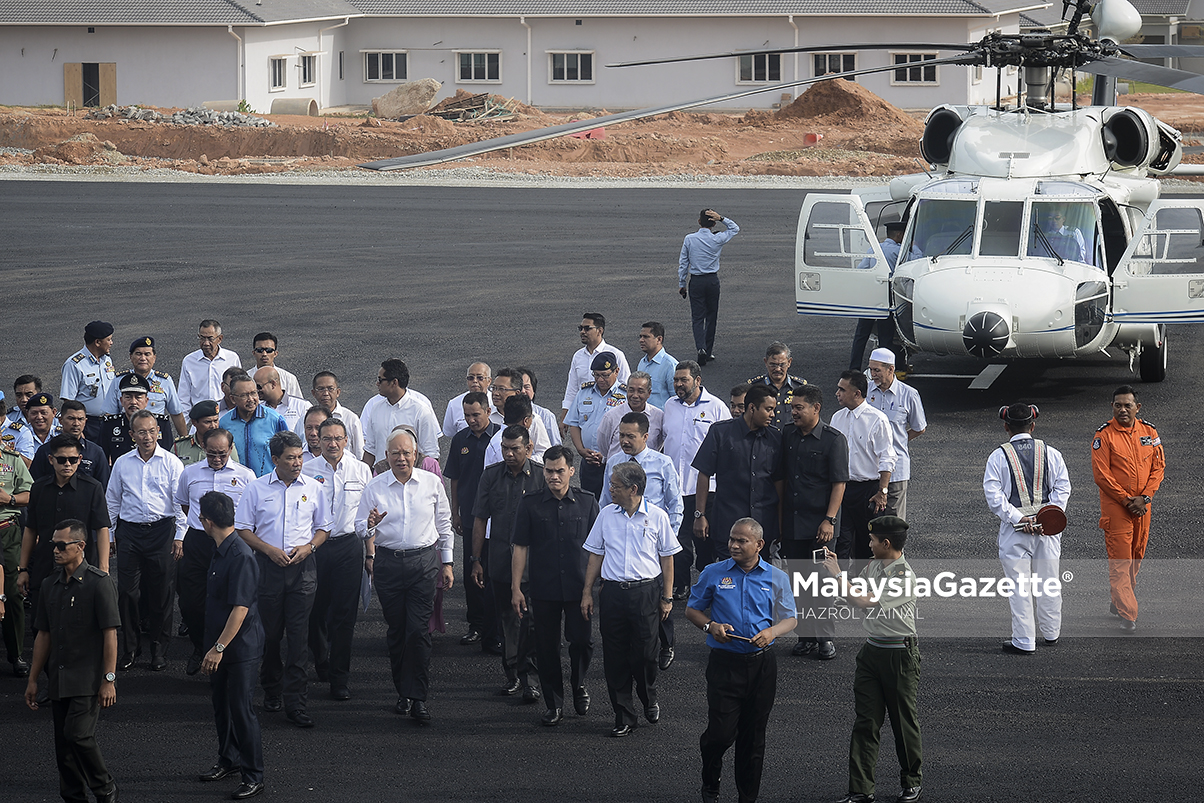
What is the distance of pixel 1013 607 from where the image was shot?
9.52 metres

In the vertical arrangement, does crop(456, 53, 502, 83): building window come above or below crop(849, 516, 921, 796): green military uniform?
above

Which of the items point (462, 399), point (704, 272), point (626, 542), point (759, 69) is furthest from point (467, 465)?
point (759, 69)

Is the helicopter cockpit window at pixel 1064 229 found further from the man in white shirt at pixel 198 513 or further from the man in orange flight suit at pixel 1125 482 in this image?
the man in white shirt at pixel 198 513

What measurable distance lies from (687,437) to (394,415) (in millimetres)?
2348

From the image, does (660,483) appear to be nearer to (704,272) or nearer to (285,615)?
(285,615)

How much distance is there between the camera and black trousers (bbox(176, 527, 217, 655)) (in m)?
9.32

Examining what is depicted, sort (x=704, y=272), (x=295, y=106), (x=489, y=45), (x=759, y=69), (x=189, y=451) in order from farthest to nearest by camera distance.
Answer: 1. (x=489, y=45)
2. (x=759, y=69)
3. (x=295, y=106)
4. (x=704, y=272)
5. (x=189, y=451)

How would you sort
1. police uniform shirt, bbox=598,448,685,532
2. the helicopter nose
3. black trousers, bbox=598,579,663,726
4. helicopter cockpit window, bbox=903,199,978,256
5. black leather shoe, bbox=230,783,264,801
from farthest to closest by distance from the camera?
helicopter cockpit window, bbox=903,199,978,256
the helicopter nose
police uniform shirt, bbox=598,448,685,532
black trousers, bbox=598,579,663,726
black leather shoe, bbox=230,783,264,801

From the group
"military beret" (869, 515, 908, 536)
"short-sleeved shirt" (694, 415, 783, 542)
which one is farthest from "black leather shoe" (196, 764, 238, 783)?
"military beret" (869, 515, 908, 536)

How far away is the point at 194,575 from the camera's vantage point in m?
9.36

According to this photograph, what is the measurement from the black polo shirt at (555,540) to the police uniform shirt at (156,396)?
14.4ft

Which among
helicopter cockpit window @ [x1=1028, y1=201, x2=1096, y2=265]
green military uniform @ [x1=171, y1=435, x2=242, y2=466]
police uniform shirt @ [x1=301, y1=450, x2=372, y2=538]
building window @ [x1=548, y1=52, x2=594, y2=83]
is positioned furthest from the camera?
building window @ [x1=548, y1=52, x2=594, y2=83]

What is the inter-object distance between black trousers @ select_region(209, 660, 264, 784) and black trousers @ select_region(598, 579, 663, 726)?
2.09m

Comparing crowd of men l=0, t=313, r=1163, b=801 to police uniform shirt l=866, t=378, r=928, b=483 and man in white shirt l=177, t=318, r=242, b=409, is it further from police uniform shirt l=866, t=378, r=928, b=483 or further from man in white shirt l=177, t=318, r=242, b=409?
man in white shirt l=177, t=318, r=242, b=409
